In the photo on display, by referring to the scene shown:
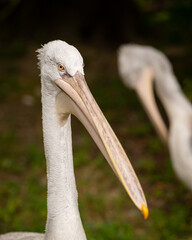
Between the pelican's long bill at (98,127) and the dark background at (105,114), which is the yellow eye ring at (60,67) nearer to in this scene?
the pelican's long bill at (98,127)

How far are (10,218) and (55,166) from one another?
224 cm

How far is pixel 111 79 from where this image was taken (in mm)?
8430

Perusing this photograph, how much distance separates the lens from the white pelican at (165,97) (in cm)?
482

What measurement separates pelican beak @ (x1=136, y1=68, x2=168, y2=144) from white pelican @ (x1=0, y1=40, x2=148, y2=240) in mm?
3073

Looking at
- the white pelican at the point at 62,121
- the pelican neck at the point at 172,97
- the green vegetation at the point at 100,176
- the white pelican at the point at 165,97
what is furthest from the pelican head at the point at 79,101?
the pelican neck at the point at 172,97

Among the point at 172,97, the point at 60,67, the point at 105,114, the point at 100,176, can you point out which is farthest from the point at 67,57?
the point at 105,114

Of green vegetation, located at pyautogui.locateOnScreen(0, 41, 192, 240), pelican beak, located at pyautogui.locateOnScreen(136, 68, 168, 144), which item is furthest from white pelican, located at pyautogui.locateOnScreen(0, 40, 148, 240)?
pelican beak, located at pyautogui.locateOnScreen(136, 68, 168, 144)

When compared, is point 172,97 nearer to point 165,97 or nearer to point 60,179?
point 165,97

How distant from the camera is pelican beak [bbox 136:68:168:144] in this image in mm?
5473

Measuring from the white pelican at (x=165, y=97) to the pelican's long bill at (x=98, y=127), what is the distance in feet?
8.48

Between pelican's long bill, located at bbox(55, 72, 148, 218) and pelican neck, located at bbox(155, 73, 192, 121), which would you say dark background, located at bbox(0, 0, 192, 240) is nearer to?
pelican neck, located at bbox(155, 73, 192, 121)

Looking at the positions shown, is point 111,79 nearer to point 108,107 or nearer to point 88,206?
point 108,107

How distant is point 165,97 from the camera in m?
5.41

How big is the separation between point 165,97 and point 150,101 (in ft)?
0.70
